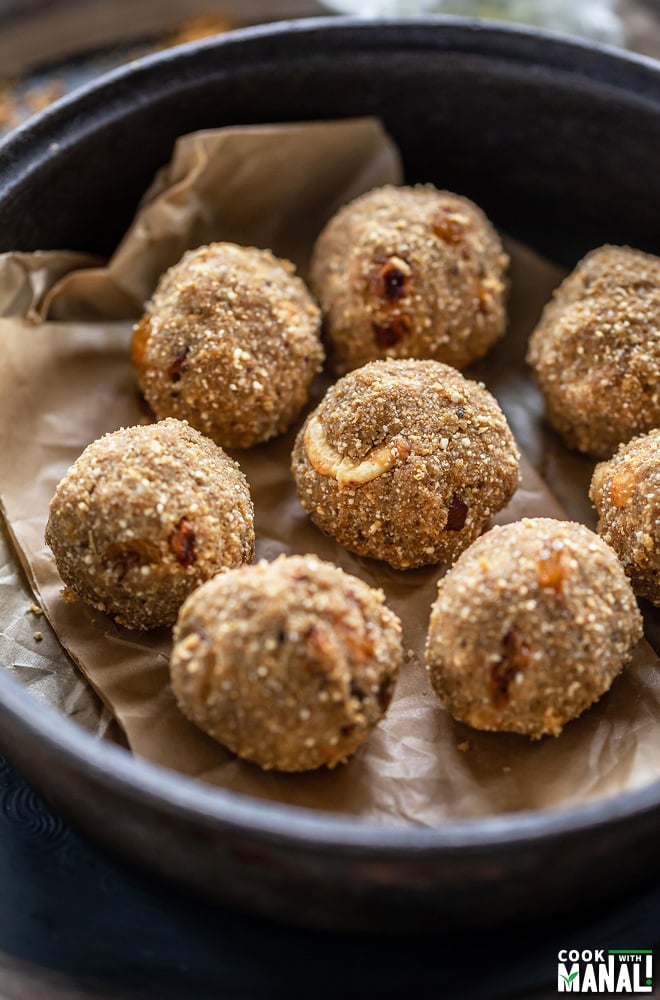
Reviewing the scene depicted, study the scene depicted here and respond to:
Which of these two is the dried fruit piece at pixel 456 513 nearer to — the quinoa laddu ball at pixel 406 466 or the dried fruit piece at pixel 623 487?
the quinoa laddu ball at pixel 406 466

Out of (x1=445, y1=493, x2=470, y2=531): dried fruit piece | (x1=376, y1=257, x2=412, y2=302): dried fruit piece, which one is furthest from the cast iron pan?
(x1=445, y1=493, x2=470, y2=531): dried fruit piece

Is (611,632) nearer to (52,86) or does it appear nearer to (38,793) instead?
(38,793)

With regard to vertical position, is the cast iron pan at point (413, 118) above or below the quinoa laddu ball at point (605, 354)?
above

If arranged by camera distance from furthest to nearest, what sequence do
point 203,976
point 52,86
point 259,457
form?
point 52,86, point 259,457, point 203,976

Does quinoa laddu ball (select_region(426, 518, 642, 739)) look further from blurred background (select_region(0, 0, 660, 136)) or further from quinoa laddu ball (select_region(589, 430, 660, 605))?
blurred background (select_region(0, 0, 660, 136))

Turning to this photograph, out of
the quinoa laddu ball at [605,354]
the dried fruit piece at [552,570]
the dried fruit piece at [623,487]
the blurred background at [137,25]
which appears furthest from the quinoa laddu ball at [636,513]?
the blurred background at [137,25]

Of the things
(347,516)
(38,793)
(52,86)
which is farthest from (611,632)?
(52,86)

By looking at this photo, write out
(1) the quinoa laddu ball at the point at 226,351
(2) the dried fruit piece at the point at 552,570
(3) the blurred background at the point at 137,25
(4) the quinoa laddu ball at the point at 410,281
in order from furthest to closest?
(3) the blurred background at the point at 137,25 → (4) the quinoa laddu ball at the point at 410,281 → (1) the quinoa laddu ball at the point at 226,351 → (2) the dried fruit piece at the point at 552,570

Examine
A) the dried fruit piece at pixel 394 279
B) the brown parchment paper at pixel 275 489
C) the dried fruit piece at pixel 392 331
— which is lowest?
the brown parchment paper at pixel 275 489
